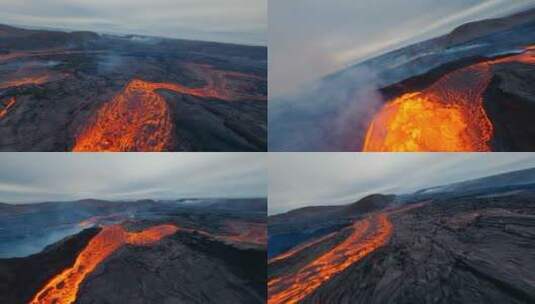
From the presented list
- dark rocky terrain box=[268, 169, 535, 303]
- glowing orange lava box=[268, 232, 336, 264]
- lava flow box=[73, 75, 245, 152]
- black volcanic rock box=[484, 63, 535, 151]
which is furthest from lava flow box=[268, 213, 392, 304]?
lava flow box=[73, 75, 245, 152]

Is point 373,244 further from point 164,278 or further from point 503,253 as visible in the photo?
point 164,278

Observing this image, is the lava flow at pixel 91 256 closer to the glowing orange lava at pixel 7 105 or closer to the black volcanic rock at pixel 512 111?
the glowing orange lava at pixel 7 105

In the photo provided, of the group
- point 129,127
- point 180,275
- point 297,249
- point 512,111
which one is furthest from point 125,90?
point 512,111

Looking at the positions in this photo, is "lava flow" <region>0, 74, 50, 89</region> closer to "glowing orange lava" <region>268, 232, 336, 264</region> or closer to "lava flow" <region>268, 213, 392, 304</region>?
"glowing orange lava" <region>268, 232, 336, 264</region>

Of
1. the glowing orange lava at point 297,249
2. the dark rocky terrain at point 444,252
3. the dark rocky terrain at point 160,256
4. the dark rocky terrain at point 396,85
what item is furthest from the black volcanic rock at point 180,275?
the dark rocky terrain at point 396,85

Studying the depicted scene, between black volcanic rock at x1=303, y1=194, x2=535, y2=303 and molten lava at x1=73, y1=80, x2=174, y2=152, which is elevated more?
molten lava at x1=73, y1=80, x2=174, y2=152

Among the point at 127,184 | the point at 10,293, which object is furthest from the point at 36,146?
the point at 10,293
